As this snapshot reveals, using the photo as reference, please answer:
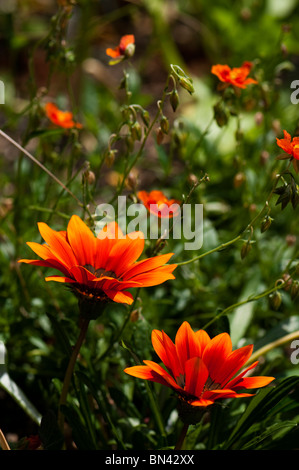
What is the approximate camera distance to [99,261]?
1157 millimetres

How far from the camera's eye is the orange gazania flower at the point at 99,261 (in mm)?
1028

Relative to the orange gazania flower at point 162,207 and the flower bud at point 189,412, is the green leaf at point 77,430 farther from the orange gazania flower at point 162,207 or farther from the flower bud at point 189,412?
the orange gazania flower at point 162,207

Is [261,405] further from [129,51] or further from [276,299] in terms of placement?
[129,51]

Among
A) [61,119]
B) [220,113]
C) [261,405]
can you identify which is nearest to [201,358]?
[261,405]

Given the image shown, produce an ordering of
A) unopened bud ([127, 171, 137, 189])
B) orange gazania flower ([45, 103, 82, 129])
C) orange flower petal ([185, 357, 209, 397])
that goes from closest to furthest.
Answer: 1. orange flower petal ([185, 357, 209, 397])
2. unopened bud ([127, 171, 137, 189])
3. orange gazania flower ([45, 103, 82, 129])

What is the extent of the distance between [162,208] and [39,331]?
1.56ft

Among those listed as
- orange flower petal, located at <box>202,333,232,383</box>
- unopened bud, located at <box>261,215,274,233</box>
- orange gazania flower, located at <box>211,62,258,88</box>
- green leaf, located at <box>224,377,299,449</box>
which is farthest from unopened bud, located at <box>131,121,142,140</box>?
green leaf, located at <box>224,377,299,449</box>

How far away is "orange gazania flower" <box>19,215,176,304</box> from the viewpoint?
1.03 meters

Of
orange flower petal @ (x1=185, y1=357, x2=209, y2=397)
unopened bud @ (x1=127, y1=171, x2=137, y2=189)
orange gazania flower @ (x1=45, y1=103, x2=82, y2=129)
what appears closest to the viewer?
orange flower petal @ (x1=185, y1=357, x2=209, y2=397)

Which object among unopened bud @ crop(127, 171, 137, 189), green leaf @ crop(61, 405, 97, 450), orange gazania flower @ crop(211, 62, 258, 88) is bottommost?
green leaf @ crop(61, 405, 97, 450)

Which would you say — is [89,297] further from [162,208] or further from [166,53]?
[166,53]

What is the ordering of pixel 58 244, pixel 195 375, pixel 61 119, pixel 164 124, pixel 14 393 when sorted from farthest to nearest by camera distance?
pixel 61 119, pixel 14 393, pixel 164 124, pixel 58 244, pixel 195 375

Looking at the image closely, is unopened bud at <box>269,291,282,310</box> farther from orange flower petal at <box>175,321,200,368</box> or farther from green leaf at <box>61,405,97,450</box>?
green leaf at <box>61,405,97,450</box>
